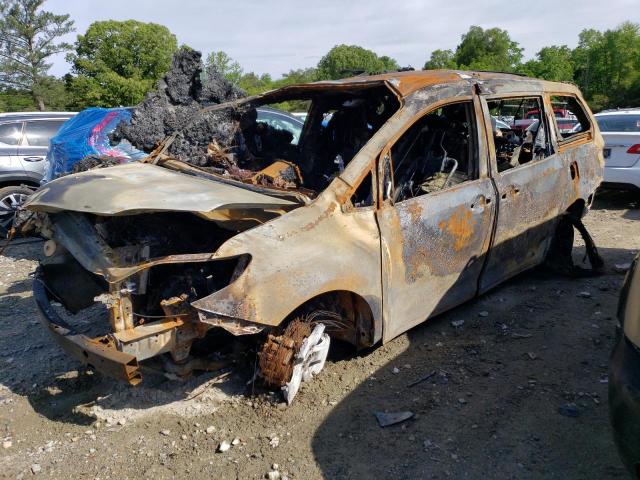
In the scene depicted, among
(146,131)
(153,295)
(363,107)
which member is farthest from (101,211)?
(363,107)

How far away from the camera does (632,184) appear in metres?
7.78

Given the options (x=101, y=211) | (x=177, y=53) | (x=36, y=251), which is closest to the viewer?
(x=101, y=211)

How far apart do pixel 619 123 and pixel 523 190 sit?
5798mm

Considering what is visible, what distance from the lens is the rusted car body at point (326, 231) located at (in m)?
2.69

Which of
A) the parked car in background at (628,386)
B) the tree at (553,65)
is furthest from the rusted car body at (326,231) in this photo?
the tree at (553,65)

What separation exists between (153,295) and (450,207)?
2002 mm

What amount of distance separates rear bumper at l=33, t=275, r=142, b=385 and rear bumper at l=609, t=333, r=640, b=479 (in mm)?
2136

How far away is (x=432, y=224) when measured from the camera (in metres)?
3.38

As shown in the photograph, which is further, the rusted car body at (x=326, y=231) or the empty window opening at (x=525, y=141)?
the empty window opening at (x=525, y=141)

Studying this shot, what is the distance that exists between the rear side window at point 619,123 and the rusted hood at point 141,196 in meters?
7.46

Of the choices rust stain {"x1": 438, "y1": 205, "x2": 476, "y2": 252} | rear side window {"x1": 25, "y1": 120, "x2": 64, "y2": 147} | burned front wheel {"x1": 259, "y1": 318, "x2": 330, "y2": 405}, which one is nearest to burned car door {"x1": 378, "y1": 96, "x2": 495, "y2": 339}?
rust stain {"x1": 438, "y1": 205, "x2": 476, "y2": 252}

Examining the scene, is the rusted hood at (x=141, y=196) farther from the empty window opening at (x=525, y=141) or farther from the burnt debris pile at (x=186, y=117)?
the empty window opening at (x=525, y=141)

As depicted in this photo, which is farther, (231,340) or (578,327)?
(578,327)

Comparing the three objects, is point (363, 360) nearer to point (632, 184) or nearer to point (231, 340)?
point (231, 340)
